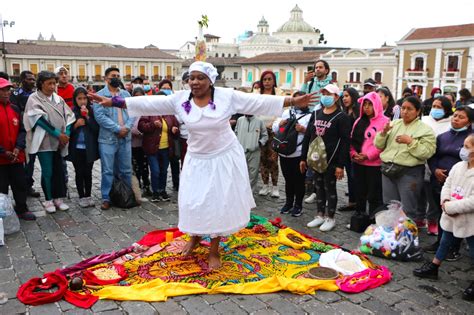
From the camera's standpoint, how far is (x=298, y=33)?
91.6 m

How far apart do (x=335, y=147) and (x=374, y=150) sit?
54 centimetres

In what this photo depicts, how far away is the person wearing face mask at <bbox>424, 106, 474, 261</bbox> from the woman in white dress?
1.82 meters

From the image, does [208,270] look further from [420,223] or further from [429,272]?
[420,223]

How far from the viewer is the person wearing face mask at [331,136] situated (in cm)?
554

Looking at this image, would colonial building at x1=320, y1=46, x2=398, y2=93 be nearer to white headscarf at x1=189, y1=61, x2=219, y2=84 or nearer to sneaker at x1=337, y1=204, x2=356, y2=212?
sneaker at x1=337, y1=204, x2=356, y2=212

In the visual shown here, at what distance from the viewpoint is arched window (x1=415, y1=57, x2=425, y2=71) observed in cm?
4360

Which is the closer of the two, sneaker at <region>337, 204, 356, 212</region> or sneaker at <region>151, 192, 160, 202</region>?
sneaker at <region>337, 204, 356, 212</region>

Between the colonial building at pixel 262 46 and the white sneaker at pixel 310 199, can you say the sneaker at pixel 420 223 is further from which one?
the colonial building at pixel 262 46

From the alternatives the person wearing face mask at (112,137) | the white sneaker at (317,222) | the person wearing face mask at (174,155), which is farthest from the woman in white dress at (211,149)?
the person wearing face mask at (174,155)

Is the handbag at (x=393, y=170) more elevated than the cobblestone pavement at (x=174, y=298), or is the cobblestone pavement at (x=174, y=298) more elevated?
the handbag at (x=393, y=170)

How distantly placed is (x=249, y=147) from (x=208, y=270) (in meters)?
3.05

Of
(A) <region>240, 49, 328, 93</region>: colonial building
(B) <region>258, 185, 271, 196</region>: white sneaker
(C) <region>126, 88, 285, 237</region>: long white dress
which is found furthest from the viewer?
(A) <region>240, 49, 328, 93</region>: colonial building

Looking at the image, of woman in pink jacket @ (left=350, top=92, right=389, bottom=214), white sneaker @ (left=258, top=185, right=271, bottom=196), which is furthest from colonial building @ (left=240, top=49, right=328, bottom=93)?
woman in pink jacket @ (left=350, top=92, right=389, bottom=214)

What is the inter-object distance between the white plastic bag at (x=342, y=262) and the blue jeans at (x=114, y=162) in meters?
3.59
